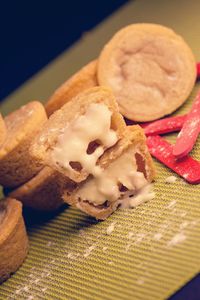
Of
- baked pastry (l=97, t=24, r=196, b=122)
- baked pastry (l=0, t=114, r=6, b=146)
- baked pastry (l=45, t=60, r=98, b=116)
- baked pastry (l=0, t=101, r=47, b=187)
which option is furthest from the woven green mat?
baked pastry (l=45, t=60, r=98, b=116)

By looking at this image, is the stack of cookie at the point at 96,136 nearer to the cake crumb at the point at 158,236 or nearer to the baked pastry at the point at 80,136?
the baked pastry at the point at 80,136

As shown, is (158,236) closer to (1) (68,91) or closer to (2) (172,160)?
(2) (172,160)


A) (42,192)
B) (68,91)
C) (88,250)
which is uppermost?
(68,91)

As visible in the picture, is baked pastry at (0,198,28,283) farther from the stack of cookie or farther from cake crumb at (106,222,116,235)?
cake crumb at (106,222,116,235)

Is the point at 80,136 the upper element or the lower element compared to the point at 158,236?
upper

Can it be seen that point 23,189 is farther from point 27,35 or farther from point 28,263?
point 27,35

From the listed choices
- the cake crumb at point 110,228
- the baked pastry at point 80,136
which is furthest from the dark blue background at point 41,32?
the cake crumb at point 110,228

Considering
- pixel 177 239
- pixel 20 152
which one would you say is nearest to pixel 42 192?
Answer: pixel 20 152
